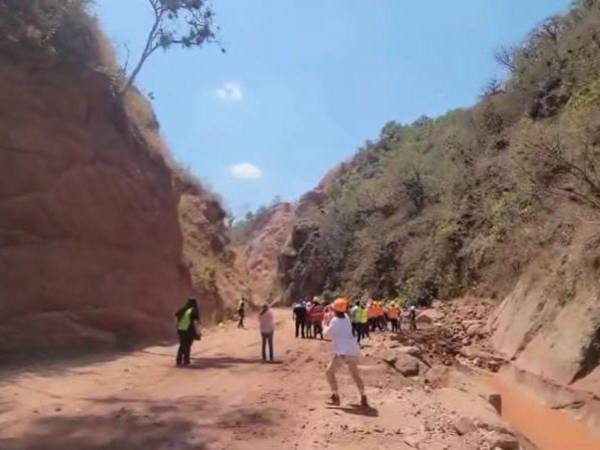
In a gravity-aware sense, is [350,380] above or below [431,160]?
below

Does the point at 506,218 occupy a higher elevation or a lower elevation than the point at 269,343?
higher

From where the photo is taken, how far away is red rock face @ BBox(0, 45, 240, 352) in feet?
54.7

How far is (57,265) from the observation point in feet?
57.6

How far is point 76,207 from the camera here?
1898 centimetres

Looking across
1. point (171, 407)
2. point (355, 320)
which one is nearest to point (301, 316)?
point (355, 320)

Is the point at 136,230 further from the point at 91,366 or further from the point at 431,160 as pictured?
the point at 431,160

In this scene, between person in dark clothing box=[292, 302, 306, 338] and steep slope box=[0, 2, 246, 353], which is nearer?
steep slope box=[0, 2, 246, 353]

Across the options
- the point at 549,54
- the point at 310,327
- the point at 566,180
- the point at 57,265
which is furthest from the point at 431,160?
the point at 57,265

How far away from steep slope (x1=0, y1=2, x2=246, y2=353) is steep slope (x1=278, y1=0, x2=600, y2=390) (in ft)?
37.4

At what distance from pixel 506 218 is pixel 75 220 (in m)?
18.4

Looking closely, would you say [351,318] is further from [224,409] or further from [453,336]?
[224,409]

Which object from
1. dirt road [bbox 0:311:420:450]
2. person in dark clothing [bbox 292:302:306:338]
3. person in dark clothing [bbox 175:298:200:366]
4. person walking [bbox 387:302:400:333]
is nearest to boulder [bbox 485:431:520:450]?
dirt road [bbox 0:311:420:450]

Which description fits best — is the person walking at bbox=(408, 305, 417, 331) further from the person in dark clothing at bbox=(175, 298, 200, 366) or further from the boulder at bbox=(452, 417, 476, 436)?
the boulder at bbox=(452, 417, 476, 436)

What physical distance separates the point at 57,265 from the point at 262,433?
419 inches
